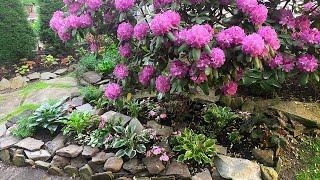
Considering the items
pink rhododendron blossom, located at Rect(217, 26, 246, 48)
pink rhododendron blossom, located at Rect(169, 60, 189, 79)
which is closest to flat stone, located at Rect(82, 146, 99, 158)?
pink rhododendron blossom, located at Rect(169, 60, 189, 79)

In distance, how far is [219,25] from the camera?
3289mm

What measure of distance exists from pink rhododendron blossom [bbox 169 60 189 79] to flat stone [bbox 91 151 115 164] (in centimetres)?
112

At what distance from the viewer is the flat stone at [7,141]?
13.2 feet

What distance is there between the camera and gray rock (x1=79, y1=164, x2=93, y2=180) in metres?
3.64

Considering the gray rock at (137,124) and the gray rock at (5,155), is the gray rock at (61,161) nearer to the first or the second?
the gray rock at (5,155)

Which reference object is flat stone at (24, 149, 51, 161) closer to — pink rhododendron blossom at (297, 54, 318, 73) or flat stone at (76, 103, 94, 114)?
flat stone at (76, 103, 94, 114)

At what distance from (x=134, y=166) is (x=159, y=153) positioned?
0.81ft

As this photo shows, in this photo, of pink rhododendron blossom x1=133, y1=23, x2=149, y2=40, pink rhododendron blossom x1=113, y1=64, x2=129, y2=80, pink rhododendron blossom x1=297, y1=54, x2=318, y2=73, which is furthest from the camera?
pink rhododendron blossom x1=113, y1=64, x2=129, y2=80

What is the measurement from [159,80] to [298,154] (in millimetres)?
1627

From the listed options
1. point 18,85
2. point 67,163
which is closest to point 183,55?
point 67,163

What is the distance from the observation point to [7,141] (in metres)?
4.11

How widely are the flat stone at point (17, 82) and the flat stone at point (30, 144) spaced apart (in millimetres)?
1893

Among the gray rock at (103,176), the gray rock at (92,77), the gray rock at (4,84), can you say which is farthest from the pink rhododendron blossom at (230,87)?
the gray rock at (4,84)

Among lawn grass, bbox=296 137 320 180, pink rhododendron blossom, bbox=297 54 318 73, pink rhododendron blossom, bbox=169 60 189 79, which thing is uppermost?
pink rhododendron blossom, bbox=169 60 189 79
